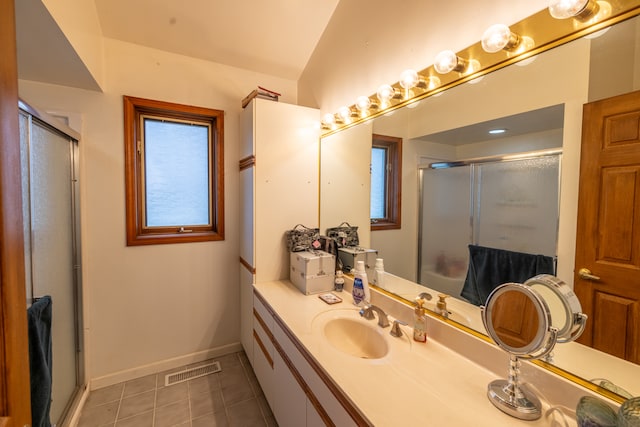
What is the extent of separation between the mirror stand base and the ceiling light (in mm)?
1137

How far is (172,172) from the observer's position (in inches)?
85.8

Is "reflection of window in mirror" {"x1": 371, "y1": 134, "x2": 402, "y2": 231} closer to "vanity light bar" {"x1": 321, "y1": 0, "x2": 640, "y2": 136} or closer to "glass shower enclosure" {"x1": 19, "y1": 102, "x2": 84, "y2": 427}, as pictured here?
"vanity light bar" {"x1": 321, "y1": 0, "x2": 640, "y2": 136}

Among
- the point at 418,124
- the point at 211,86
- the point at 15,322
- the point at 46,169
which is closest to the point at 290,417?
the point at 15,322

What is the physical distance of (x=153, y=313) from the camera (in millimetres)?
2104

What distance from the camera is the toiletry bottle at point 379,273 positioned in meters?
1.60

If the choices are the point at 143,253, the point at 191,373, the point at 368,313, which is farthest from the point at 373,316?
the point at 143,253

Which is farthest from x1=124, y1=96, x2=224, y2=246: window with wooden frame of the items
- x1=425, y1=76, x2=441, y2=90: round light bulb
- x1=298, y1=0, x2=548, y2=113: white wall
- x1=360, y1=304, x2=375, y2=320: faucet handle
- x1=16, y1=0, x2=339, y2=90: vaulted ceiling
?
x1=425, y1=76, x2=441, y2=90: round light bulb

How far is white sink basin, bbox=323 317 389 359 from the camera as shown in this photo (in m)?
1.33

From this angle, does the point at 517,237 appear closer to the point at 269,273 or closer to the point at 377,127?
the point at 377,127

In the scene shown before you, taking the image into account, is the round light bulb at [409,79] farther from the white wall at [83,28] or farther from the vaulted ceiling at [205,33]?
the white wall at [83,28]

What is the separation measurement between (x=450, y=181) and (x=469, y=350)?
678mm

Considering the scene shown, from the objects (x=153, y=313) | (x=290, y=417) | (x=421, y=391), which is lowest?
(x=290, y=417)

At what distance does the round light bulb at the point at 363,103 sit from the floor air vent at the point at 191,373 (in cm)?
218

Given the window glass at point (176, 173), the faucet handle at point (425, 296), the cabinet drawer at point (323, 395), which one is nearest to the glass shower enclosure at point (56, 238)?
the window glass at point (176, 173)
